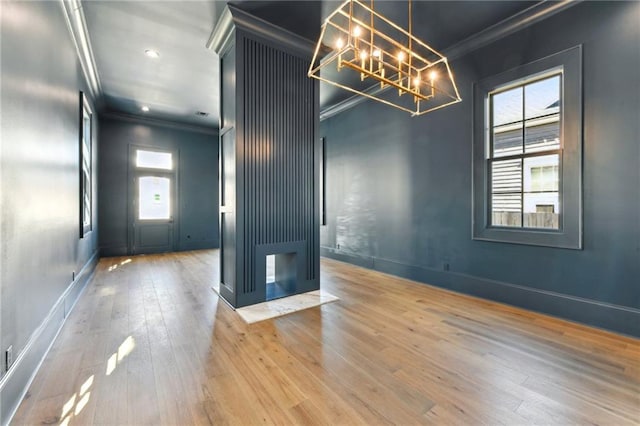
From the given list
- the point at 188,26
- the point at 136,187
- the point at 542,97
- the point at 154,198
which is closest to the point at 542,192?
the point at 542,97

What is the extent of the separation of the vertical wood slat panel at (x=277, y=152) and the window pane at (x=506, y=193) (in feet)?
7.79

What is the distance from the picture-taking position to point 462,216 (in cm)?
379

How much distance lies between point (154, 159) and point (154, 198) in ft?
3.42

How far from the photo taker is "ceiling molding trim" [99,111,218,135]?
6531 millimetres

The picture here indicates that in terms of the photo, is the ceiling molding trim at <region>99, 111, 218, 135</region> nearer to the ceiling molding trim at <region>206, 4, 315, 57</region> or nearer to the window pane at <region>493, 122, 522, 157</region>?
the ceiling molding trim at <region>206, 4, 315, 57</region>

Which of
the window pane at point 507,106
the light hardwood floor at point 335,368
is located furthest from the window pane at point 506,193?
the light hardwood floor at point 335,368

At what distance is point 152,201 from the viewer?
712 centimetres

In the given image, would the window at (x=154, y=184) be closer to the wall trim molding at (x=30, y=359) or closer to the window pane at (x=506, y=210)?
the wall trim molding at (x=30, y=359)

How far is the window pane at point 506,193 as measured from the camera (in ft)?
10.8

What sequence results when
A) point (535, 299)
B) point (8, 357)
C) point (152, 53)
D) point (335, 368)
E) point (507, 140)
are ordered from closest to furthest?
point (8, 357)
point (335, 368)
point (535, 299)
point (507, 140)
point (152, 53)

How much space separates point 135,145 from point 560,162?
8.37 m

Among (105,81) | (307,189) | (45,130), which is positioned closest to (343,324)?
(307,189)

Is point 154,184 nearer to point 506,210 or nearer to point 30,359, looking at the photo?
point 30,359

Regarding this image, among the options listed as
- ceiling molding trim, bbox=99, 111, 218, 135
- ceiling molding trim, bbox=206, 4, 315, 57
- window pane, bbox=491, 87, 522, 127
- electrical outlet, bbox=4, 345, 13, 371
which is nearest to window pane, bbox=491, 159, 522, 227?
window pane, bbox=491, 87, 522, 127
